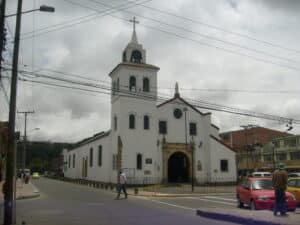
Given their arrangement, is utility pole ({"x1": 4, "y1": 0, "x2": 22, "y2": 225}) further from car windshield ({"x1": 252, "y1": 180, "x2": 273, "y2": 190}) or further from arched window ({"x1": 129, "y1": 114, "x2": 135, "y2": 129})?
arched window ({"x1": 129, "y1": 114, "x2": 135, "y2": 129})

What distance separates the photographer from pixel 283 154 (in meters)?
86.7

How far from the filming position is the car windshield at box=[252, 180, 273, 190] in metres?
18.8

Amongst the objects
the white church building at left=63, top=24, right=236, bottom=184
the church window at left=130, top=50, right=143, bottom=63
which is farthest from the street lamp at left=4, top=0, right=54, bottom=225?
the church window at left=130, top=50, right=143, bottom=63

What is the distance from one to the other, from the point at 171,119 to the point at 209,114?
18.2 feet

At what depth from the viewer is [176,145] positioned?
174 feet

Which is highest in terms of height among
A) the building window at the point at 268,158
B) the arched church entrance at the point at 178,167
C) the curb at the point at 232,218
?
the building window at the point at 268,158

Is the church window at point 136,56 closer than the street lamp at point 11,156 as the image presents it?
No

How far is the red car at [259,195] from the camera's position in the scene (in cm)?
1748

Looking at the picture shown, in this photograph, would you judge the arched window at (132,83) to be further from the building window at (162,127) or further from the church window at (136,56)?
the building window at (162,127)

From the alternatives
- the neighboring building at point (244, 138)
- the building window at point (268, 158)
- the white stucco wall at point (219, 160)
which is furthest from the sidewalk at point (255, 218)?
the neighboring building at point (244, 138)

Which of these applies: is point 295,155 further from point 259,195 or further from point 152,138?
point 259,195

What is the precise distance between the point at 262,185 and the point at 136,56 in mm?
36824

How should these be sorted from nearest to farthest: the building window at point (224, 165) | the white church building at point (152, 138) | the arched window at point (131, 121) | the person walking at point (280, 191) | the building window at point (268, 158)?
the person walking at point (280, 191), the white church building at point (152, 138), the arched window at point (131, 121), the building window at point (224, 165), the building window at point (268, 158)

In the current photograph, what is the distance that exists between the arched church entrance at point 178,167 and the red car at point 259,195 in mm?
34282
